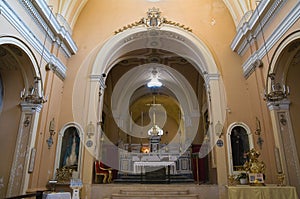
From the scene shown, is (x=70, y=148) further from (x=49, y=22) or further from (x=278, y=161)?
(x=278, y=161)

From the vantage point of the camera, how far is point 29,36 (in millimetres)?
5496

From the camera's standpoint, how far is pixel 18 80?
5895 millimetres

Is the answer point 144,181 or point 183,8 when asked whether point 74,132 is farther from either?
point 183,8

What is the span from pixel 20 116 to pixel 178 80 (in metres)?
7.79

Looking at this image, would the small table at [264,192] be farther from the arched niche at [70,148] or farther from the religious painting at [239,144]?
the arched niche at [70,148]

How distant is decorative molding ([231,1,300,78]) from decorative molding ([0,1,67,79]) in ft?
18.3

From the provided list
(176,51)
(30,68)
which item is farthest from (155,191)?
(176,51)

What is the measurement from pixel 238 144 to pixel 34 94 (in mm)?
5569

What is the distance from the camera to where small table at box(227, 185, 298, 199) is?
4.08 meters

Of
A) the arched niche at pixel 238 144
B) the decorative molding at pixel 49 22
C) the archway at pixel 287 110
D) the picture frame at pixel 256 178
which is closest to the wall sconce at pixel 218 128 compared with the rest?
the arched niche at pixel 238 144

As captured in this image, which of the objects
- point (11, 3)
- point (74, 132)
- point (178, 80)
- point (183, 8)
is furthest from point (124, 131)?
point (11, 3)

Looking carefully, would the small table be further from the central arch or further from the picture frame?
the central arch

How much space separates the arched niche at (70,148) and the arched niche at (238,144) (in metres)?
4.22

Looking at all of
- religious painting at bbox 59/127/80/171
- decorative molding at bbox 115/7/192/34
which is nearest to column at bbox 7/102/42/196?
religious painting at bbox 59/127/80/171
